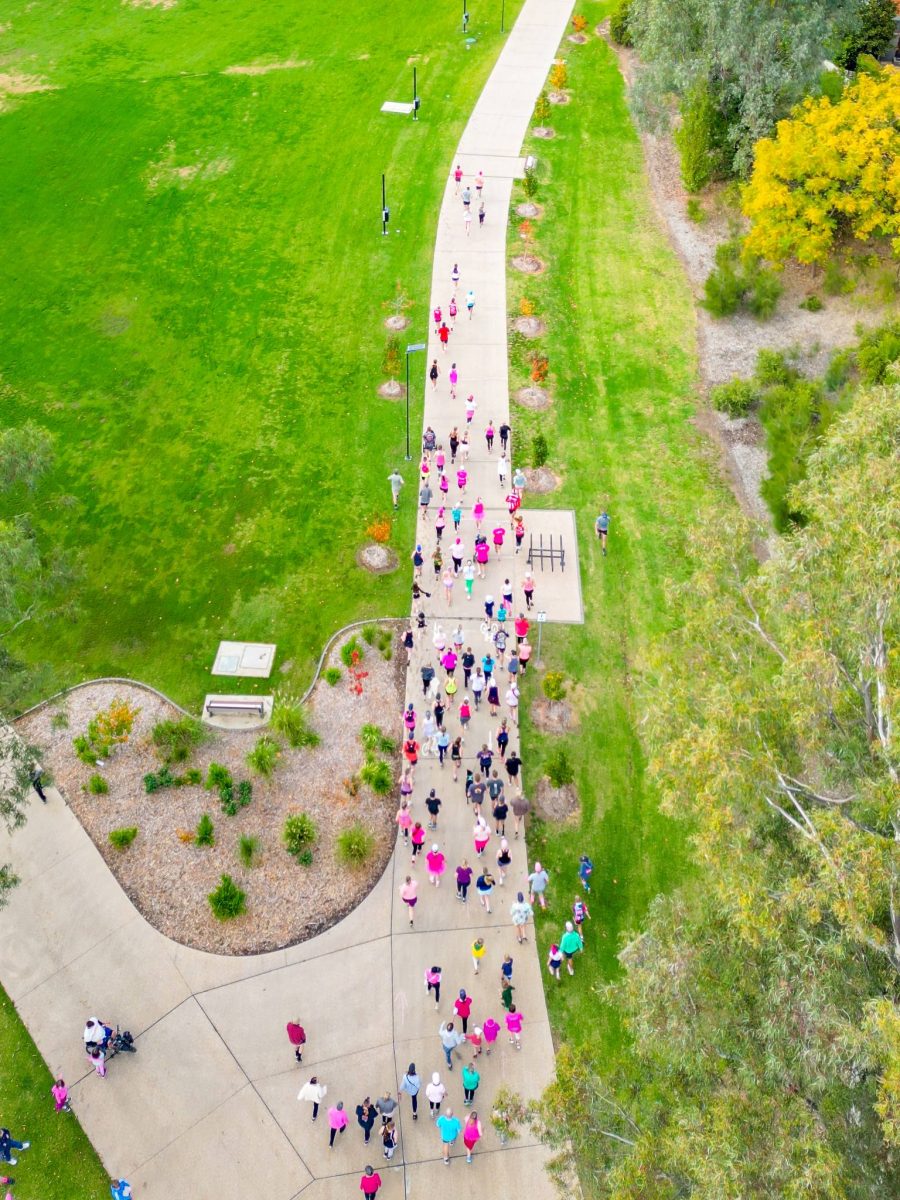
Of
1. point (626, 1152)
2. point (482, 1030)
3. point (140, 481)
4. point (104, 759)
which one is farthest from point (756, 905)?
point (140, 481)

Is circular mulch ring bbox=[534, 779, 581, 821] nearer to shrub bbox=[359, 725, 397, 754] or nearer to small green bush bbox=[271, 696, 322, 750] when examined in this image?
shrub bbox=[359, 725, 397, 754]

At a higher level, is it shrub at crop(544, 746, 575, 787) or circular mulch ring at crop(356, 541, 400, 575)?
circular mulch ring at crop(356, 541, 400, 575)

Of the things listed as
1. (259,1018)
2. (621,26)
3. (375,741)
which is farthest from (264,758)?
(621,26)

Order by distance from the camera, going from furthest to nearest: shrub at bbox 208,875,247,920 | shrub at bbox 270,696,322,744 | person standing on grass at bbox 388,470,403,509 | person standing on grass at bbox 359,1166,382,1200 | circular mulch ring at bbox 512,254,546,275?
circular mulch ring at bbox 512,254,546,275, person standing on grass at bbox 388,470,403,509, shrub at bbox 270,696,322,744, shrub at bbox 208,875,247,920, person standing on grass at bbox 359,1166,382,1200

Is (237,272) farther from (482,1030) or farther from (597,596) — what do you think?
(482,1030)

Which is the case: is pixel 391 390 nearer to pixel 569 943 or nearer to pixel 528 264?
pixel 528 264

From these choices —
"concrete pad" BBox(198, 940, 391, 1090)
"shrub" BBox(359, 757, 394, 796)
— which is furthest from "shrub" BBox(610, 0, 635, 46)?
"concrete pad" BBox(198, 940, 391, 1090)

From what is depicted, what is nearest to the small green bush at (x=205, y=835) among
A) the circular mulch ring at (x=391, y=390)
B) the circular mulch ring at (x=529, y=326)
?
the circular mulch ring at (x=391, y=390)
